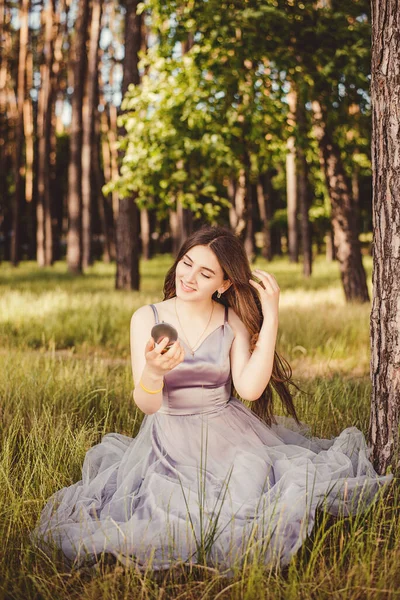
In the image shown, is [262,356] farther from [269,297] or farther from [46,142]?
[46,142]

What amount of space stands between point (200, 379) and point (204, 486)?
56 centimetres

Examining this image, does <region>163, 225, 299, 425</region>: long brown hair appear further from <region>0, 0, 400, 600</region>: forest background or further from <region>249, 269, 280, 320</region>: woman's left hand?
<region>0, 0, 400, 600</region>: forest background

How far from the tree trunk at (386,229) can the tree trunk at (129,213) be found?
10.1 m

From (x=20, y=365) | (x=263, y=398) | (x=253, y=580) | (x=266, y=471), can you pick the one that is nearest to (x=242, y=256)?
(x=263, y=398)

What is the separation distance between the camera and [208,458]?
288cm

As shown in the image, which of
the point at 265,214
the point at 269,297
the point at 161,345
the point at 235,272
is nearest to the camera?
the point at 161,345

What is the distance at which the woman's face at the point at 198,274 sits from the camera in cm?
302

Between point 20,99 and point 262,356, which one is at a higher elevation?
point 20,99

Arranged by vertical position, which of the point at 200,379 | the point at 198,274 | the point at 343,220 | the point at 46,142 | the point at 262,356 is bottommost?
the point at 200,379

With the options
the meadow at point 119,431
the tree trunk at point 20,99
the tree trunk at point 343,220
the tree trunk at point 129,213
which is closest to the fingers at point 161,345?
the meadow at point 119,431

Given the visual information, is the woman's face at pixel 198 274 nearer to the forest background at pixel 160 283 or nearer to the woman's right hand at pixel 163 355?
the woman's right hand at pixel 163 355

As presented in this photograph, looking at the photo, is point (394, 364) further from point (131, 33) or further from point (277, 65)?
point (131, 33)

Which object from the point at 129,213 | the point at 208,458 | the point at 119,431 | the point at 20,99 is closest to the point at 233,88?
the point at 129,213

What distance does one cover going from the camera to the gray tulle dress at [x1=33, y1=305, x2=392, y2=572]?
2.38 meters
